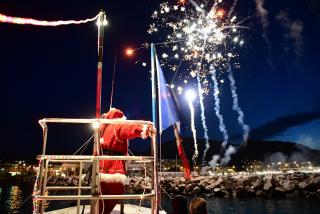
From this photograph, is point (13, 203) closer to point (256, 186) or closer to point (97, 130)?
point (256, 186)

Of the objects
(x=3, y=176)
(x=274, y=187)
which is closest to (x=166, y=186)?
(x=274, y=187)

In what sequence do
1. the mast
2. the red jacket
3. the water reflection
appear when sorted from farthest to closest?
the water reflection → the red jacket → the mast

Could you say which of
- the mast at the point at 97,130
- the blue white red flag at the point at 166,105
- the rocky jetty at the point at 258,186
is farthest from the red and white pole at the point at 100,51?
the rocky jetty at the point at 258,186

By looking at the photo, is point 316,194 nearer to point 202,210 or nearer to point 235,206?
point 235,206

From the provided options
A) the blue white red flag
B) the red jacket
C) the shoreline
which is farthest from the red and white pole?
the shoreline

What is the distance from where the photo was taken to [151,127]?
189 inches

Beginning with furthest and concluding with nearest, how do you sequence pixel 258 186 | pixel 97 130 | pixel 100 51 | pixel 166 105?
1. pixel 258 186
2. pixel 166 105
3. pixel 100 51
4. pixel 97 130

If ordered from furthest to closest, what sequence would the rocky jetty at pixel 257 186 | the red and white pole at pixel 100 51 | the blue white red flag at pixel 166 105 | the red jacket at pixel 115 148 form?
1. the rocky jetty at pixel 257 186
2. the blue white red flag at pixel 166 105
3. the red jacket at pixel 115 148
4. the red and white pole at pixel 100 51

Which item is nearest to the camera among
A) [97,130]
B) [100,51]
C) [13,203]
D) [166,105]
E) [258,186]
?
[97,130]

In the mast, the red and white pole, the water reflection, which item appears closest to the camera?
the mast

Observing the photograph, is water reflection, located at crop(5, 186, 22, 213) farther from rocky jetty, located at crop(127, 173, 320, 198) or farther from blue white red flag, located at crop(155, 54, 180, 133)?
blue white red flag, located at crop(155, 54, 180, 133)

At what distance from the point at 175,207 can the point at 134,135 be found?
140 cm

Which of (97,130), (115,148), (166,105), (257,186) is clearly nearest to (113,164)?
(115,148)

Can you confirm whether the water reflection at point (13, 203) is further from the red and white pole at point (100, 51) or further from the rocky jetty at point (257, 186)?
the red and white pole at point (100, 51)
